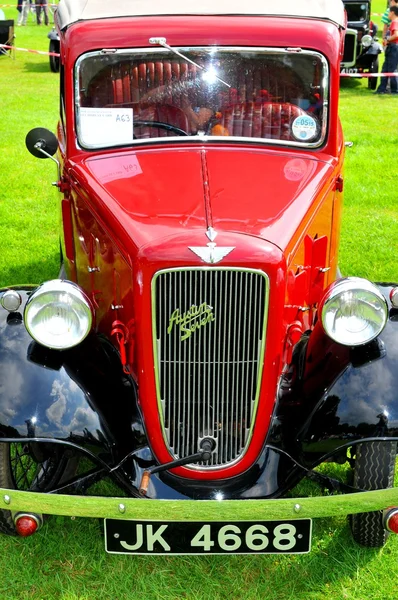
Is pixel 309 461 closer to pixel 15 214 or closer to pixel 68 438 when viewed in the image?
pixel 68 438

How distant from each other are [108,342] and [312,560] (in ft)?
4.64

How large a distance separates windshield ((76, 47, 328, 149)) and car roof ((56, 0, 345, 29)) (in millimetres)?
276

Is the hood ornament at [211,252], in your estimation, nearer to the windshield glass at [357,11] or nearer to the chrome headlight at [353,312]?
the chrome headlight at [353,312]

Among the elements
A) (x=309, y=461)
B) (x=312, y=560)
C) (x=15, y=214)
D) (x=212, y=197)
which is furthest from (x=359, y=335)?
(x=15, y=214)

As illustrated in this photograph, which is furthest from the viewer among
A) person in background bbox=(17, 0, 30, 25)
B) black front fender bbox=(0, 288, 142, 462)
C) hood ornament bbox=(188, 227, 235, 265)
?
person in background bbox=(17, 0, 30, 25)

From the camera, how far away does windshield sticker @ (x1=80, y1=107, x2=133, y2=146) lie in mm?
3932

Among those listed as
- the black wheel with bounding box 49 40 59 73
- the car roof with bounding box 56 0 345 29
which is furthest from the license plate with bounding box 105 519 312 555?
the black wheel with bounding box 49 40 59 73

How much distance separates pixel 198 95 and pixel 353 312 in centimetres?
157

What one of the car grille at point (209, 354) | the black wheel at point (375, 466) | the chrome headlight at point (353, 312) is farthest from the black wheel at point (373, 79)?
the car grille at point (209, 354)

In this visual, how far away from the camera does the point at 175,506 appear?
278cm

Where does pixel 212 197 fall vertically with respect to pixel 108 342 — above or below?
above

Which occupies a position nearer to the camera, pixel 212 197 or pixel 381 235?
pixel 212 197

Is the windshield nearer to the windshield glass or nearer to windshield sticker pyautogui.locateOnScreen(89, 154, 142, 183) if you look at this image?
windshield sticker pyautogui.locateOnScreen(89, 154, 142, 183)

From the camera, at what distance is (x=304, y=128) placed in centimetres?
398
